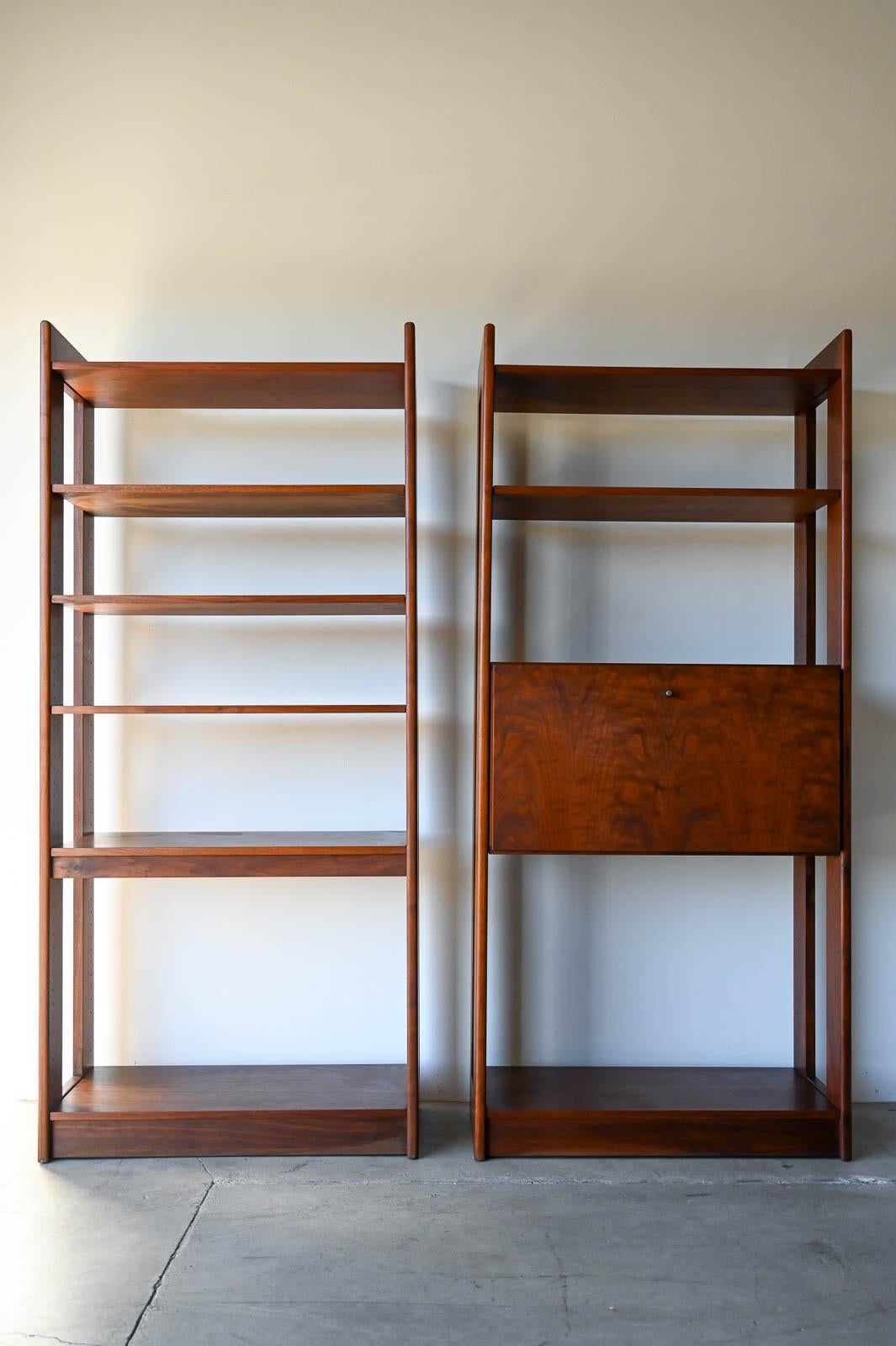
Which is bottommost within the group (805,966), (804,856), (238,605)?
(805,966)

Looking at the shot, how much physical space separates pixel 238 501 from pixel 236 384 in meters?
0.32

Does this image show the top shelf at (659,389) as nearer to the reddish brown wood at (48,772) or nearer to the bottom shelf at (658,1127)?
the reddish brown wood at (48,772)

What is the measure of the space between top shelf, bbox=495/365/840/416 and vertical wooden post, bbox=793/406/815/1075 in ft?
0.43

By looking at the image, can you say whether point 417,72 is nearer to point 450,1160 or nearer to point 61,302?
point 61,302

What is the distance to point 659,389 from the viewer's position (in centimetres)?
281

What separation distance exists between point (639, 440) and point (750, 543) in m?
0.45

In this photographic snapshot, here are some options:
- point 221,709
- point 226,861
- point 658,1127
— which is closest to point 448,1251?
point 658,1127

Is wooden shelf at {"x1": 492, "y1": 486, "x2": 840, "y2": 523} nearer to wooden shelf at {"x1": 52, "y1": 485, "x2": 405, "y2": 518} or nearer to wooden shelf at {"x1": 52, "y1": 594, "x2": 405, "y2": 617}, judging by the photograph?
wooden shelf at {"x1": 52, "y1": 485, "x2": 405, "y2": 518}

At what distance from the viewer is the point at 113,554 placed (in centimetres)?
307

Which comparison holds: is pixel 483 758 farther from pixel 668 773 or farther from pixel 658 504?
pixel 658 504

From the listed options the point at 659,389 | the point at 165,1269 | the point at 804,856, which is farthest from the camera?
the point at 804,856

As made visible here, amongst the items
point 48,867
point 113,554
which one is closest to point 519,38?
point 113,554

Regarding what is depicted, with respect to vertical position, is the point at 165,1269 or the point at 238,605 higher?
the point at 238,605

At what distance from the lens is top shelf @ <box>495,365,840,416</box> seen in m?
2.66
